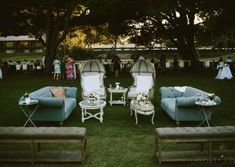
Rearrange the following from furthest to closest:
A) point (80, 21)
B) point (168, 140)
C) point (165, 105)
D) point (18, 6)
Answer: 1. point (80, 21)
2. point (18, 6)
3. point (165, 105)
4. point (168, 140)

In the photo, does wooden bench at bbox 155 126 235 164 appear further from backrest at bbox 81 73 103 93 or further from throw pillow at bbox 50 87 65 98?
backrest at bbox 81 73 103 93

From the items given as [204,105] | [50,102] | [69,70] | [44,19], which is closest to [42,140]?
[50,102]

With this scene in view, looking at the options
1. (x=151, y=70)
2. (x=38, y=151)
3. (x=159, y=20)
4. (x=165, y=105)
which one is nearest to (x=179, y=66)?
(x=159, y=20)

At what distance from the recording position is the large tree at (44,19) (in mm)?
28312

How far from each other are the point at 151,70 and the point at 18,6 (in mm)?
15372

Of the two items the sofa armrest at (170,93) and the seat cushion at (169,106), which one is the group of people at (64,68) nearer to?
the sofa armrest at (170,93)

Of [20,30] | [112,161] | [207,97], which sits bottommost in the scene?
[112,161]

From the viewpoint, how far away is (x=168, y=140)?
328 inches

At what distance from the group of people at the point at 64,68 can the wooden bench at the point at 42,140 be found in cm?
1609

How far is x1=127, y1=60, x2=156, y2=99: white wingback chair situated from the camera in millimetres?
15538

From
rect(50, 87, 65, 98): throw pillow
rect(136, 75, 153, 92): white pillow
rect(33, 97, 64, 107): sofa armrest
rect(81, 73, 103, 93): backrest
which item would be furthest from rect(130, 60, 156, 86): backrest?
rect(33, 97, 64, 107): sofa armrest

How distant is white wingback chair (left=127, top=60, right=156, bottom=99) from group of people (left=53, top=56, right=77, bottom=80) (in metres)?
9.00

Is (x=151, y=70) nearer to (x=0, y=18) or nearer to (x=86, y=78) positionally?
(x=86, y=78)

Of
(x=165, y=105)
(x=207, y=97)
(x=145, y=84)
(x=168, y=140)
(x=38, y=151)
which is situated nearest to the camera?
(x=168, y=140)
